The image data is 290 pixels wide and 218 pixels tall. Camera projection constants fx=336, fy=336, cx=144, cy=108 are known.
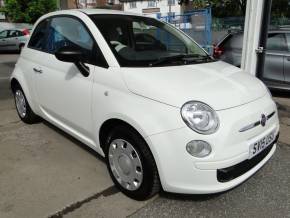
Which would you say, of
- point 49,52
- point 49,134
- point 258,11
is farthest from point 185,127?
point 258,11

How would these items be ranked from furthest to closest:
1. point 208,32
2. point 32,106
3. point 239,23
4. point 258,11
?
point 239,23 → point 208,32 → point 258,11 → point 32,106

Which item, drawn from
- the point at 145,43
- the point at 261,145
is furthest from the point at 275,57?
the point at 261,145

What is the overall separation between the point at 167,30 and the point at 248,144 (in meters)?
1.96

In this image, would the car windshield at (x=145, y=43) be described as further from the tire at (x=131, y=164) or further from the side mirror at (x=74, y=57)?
the tire at (x=131, y=164)

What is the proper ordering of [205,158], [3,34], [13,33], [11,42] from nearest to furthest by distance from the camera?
1. [205,158]
2. [11,42]
3. [13,33]
4. [3,34]

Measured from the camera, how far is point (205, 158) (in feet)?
8.21

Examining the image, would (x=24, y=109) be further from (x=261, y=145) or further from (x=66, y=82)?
(x=261, y=145)

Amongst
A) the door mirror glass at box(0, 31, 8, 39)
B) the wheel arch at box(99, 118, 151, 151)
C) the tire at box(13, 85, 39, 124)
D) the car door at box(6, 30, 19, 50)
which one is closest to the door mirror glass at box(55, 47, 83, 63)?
the wheel arch at box(99, 118, 151, 151)

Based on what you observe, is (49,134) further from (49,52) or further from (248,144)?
(248,144)

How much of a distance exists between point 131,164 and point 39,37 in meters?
2.42

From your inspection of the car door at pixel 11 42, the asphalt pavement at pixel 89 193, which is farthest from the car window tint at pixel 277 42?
the car door at pixel 11 42

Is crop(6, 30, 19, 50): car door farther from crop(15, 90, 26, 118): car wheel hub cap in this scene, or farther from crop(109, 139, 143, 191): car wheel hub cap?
crop(109, 139, 143, 191): car wheel hub cap

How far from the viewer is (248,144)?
8.81 feet

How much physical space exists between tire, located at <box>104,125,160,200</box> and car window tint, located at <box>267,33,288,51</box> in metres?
4.87
